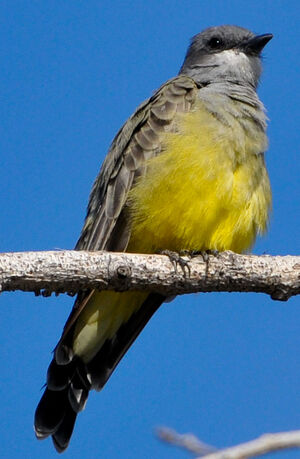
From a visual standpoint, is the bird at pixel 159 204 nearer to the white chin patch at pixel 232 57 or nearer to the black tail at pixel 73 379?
the black tail at pixel 73 379

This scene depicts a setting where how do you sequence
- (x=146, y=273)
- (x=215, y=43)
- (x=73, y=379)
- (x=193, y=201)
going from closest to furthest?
(x=146, y=273) < (x=193, y=201) < (x=73, y=379) < (x=215, y=43)

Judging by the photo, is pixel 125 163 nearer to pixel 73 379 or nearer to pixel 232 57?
pixel 73 379

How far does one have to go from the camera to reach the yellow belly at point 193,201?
636cm

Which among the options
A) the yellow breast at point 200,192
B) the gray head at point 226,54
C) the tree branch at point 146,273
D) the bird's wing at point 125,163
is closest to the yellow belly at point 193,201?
the yellow breast at point 200,192

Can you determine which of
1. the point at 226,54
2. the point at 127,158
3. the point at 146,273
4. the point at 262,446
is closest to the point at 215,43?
the point at 226,54

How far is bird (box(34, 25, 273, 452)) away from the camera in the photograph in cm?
640

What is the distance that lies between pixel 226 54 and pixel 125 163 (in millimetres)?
2239

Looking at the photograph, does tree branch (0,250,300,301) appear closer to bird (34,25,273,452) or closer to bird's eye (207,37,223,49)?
bird (34,25,273,452)

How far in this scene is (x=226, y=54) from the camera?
838 cm

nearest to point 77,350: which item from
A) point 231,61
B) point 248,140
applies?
point 248,140

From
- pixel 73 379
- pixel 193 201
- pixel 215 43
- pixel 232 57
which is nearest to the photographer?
pixel 193 201

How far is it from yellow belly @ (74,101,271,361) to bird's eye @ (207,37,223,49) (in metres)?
1.92

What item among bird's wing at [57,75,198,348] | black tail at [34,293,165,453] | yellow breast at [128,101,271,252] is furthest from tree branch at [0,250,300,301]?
black tail at [34,293,165,453]

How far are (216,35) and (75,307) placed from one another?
3.81 metres
